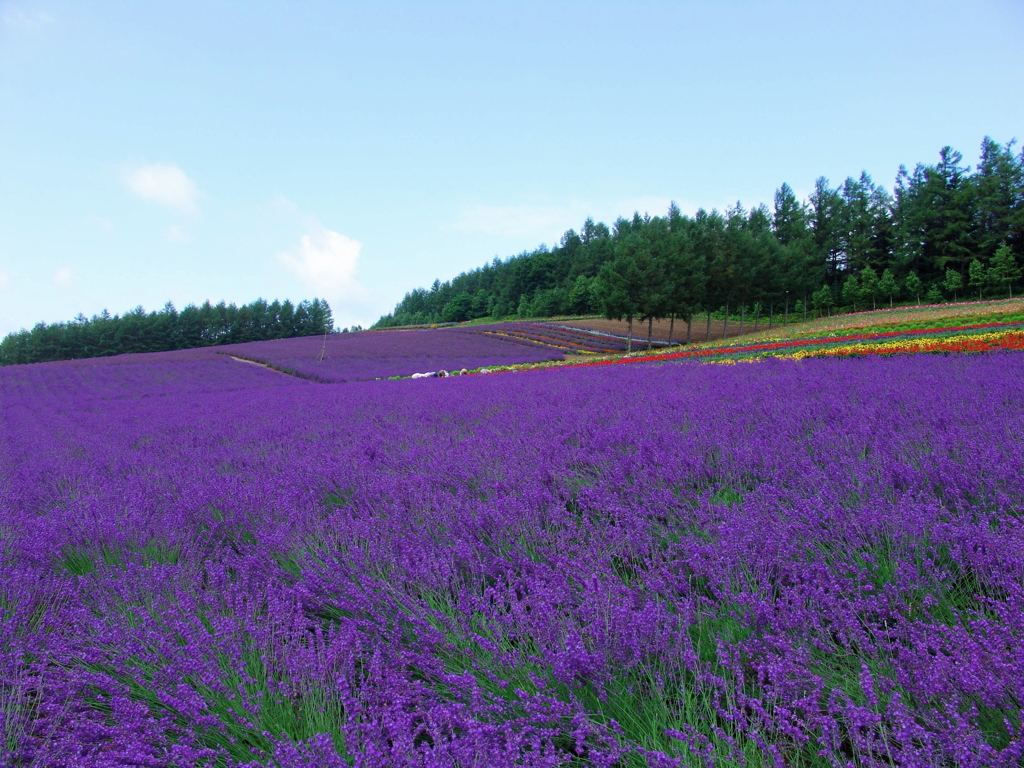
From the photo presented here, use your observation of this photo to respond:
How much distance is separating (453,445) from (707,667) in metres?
3.11

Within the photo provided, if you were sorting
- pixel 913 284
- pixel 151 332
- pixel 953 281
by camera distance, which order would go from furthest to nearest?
pixel 151 332 < pixel 913 284 < pixel 953 281

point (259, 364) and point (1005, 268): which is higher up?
point (1005, 268)

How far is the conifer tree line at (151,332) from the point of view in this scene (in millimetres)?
57562

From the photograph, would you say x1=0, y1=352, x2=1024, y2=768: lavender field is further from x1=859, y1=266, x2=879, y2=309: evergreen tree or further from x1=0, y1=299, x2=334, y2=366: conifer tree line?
x1=0, y1=299, x2=334, y2=366: conifer tree line

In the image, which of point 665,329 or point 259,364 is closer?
point 259,364

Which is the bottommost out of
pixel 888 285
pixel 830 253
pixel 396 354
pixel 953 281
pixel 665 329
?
pixel 396 354

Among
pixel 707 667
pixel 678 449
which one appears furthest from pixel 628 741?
pixel 678 449

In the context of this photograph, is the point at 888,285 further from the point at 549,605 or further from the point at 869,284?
the point at 549,605

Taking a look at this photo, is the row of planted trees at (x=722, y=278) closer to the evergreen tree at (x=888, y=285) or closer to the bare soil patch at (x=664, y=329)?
the evergreen tree at (x=888, y=285)

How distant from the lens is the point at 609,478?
2.79 meters

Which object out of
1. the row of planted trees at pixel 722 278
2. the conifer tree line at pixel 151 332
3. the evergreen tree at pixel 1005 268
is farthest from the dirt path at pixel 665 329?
the conifer tree line at pixel 151 332

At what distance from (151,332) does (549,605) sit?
→ 70101 millimetres

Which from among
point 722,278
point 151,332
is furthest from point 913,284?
point 151,332

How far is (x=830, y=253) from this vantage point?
4944 centimetres
